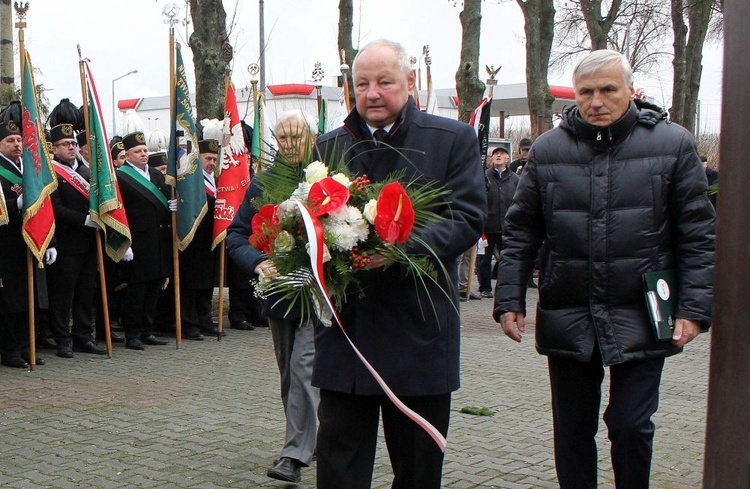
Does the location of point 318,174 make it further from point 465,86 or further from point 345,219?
point 465,86

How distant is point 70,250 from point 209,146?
6.61 ft

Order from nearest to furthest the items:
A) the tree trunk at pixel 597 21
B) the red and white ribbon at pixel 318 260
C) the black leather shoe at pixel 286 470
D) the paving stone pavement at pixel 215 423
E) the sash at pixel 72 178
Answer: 1. the red and white ribbon at pixel 318 260
2. the black leather shoe at pixel 286 470
3. the paving stone pavement at pixel 215 423
4. the sash at pixel 72 178
5. the tree trunk at pixel 597 21

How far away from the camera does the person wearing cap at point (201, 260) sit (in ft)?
36.3

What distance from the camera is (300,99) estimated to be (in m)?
28.2

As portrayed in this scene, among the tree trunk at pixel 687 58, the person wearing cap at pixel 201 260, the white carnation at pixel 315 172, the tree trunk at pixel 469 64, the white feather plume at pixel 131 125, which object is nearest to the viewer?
the white carnation at pixel 315 172

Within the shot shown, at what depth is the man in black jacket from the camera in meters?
4.21

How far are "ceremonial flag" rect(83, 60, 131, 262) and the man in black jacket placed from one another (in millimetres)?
6087

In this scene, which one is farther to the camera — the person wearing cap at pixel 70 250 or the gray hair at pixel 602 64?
the person wearing cap at pixel 70 250

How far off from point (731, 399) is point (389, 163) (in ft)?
7.02

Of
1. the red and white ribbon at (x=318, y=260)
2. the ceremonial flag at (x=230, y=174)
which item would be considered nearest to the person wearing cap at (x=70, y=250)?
the ceremonial flag at (x=230, y=174)

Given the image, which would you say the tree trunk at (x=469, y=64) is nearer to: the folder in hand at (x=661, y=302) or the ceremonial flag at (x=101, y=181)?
the ceremonial flag at (x=101, y=181)

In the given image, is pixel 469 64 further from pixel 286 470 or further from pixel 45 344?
pixel 286 470

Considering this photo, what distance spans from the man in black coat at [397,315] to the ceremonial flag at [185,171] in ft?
21.5

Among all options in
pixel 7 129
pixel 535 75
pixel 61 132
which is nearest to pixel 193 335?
pixel 61 132
